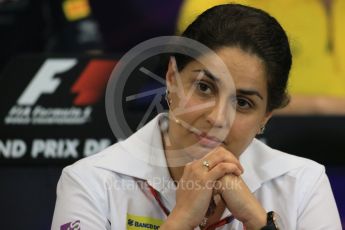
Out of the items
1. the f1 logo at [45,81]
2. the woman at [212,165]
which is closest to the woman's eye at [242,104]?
the woman at [212,165]

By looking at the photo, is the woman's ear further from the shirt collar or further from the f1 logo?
the f1 logo

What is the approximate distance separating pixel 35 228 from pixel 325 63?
1696 millimetres

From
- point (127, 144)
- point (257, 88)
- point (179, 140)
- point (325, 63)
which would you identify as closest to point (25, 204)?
point (127, 144)

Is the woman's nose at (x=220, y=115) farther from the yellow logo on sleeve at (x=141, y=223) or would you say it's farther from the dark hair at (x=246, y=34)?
the yellow logo on sleeve at (x=141, y=223)

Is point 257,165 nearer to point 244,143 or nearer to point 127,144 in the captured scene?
point 244,143

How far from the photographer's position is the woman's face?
2074 millimetres

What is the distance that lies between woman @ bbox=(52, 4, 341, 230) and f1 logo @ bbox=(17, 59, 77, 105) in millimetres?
939

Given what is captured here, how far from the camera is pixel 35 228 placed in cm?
298

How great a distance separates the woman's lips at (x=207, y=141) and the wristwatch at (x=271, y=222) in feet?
0.86

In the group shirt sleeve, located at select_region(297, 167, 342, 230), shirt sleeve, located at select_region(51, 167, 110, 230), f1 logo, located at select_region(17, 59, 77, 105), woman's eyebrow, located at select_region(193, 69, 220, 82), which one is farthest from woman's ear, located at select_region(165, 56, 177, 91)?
f1 logo, located at select_region(17, 59, 77, 105)

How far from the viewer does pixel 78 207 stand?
2139 millimetres

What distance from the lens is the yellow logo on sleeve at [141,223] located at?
7.18 ft

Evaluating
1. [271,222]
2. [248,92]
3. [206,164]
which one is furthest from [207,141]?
[271,222]

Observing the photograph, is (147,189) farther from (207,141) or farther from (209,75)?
(209,75)
